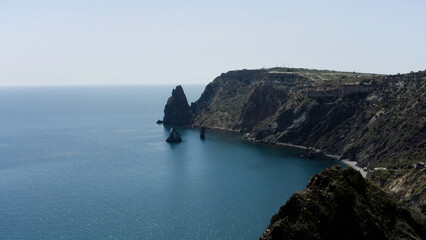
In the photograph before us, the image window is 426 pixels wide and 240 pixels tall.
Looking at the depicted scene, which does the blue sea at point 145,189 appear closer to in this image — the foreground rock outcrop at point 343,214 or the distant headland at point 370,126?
the distant headland at point 370,126

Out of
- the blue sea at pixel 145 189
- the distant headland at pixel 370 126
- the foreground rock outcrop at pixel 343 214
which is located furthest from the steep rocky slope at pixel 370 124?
the foreground rock outcrop at pixel 343 214

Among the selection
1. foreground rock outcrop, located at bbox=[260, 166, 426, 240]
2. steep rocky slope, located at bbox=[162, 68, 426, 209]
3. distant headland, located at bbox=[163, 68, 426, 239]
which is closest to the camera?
foreground rock outcrop, located at bbox=[260, 166, 426, 240]

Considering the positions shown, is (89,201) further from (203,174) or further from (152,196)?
(203,174)

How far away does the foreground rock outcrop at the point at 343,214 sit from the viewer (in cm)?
4238

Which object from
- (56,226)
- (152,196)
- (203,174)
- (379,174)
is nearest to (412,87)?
(379,174)

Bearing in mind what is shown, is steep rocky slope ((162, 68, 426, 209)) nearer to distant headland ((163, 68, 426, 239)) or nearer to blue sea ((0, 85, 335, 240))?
distant headland ((163, 68, 426, 239))

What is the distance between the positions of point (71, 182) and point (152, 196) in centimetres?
2968

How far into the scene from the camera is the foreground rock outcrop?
42375mm

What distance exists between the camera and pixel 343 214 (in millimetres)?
45188

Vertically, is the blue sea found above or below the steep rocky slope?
below

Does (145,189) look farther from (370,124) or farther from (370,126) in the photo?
(370,124)

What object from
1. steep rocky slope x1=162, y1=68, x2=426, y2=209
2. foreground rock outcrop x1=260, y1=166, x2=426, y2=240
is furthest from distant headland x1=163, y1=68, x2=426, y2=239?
foreground rock outcrop x1=260, y1=166, x2=426, y2=240

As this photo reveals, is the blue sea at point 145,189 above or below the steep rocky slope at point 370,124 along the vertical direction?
below

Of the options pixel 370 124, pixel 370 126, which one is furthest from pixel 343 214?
pixel 370 124
